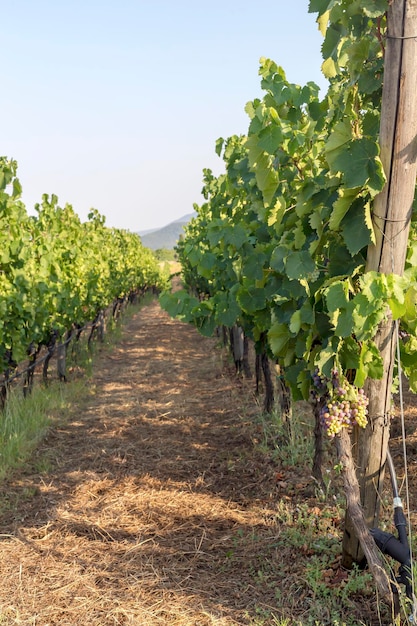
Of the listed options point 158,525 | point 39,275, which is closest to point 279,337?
point 158,525

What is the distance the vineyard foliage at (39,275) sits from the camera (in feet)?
24.5

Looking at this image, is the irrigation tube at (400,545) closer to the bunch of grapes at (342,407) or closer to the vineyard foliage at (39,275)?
→ the bunch of grapes at (342,407)

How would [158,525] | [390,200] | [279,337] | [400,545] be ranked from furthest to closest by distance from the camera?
[158,525] < [279,337] < [400,545] < [390,200]

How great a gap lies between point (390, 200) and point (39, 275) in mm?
6703

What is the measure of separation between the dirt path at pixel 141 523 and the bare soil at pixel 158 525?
0.04 feet

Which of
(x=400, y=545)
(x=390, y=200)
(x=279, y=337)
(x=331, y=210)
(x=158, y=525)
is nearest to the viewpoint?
(x=390, y=200)

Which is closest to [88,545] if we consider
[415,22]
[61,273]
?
Result: [415,22]

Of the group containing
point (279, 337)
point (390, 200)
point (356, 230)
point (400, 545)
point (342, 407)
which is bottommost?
point (400, 545)

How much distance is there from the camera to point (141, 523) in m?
4.72

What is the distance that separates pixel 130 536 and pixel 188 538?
46cm

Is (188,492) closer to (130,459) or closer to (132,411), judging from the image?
(130,459)

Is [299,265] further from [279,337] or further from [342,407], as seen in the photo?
[342,407]

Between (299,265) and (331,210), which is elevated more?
(331,210)

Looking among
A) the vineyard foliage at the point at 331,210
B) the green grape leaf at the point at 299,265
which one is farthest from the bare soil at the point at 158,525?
the green grape leaf at the point at 299,265
